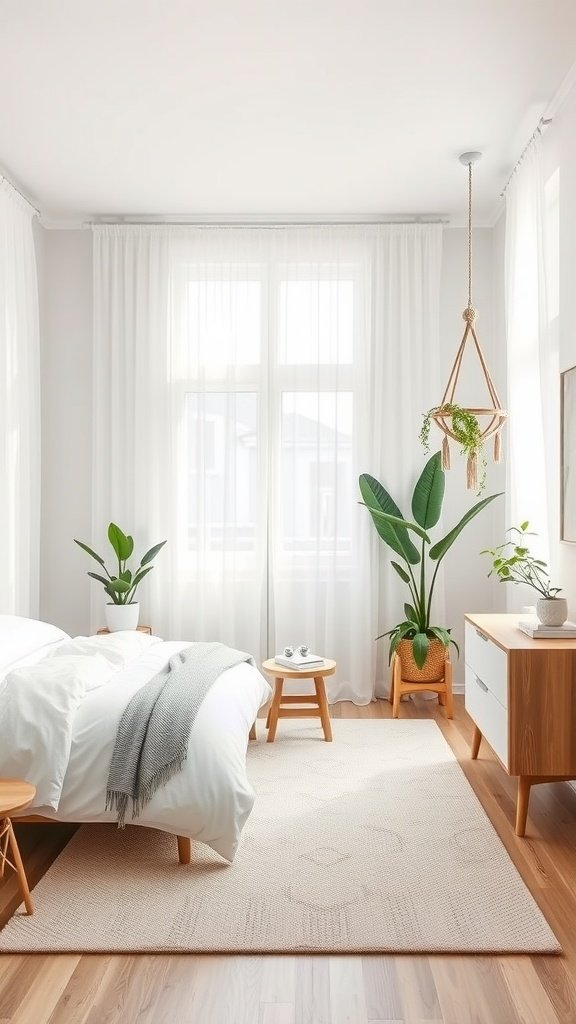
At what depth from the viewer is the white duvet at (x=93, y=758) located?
2.64m

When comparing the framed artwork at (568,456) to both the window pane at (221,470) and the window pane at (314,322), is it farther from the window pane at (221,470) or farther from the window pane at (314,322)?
the window pane at (221,470)

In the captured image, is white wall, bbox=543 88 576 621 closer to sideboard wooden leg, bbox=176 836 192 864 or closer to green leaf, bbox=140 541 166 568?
sideboard wooden leg, bbox=176 836 192 864

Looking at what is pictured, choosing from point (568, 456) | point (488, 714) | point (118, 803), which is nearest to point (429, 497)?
point (568, 456)

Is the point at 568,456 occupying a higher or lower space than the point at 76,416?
lower

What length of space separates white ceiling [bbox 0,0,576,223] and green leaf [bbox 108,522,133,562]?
198 cm

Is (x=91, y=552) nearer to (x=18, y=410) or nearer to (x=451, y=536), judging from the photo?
(x=18, y=410)

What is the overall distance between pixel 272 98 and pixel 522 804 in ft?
10.3

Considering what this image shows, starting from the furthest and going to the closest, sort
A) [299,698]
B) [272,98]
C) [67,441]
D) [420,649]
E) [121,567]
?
[67,441] → [121,567] → [420,649] → [299,698] → [272,98]

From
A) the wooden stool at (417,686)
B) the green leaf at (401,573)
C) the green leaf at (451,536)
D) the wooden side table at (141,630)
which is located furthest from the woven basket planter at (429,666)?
the wooden side table at (141,630)

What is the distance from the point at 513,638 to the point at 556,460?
949mm

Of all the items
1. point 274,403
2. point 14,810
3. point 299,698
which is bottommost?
point 299,698

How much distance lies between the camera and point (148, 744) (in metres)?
2.71

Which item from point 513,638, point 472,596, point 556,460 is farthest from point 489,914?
point 472,596

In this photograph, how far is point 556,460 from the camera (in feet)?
12.4
